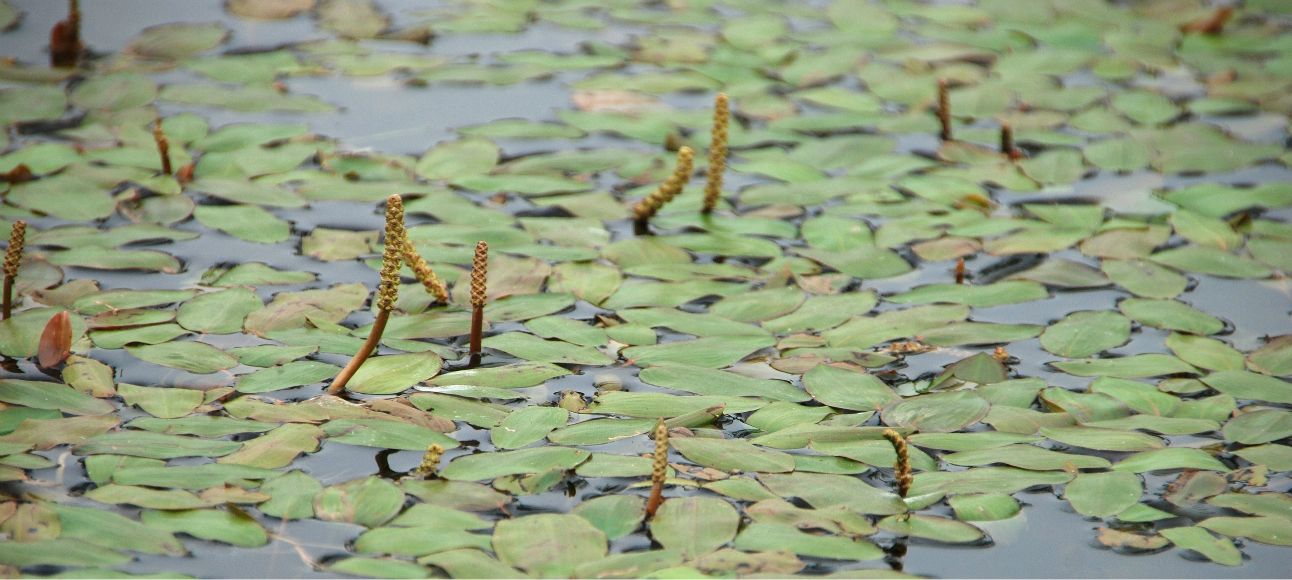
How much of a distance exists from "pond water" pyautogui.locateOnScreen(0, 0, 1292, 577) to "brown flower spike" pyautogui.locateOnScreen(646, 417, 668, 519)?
0.14 feet

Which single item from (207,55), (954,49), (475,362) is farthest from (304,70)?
(954,49)

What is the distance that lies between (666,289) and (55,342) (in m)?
1.02

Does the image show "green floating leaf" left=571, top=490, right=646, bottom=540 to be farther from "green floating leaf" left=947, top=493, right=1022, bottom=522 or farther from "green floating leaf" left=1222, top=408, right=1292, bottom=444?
"green floating leaf" left=1222, top=408, right=1292, bottom=444

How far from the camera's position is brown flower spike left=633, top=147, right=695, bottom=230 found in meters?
2.61

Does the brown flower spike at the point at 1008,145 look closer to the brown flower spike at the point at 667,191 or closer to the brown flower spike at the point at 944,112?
the brown flower spike at the point at 944,112

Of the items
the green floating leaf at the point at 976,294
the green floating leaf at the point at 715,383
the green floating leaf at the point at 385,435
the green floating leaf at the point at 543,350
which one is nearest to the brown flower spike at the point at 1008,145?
the green floating leaf at the point at 976,294

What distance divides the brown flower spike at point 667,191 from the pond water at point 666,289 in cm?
5

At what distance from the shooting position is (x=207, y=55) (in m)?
3.36

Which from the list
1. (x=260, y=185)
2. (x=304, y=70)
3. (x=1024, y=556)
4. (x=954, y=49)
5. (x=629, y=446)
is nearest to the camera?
(x=1024, y=556)

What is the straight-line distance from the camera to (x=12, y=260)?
212 cm

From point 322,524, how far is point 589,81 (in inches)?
69.5

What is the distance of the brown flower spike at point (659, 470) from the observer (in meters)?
1.78

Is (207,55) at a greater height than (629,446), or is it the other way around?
(207,55)

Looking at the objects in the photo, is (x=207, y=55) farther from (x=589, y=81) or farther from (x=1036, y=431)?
(x=1036, y=431)
